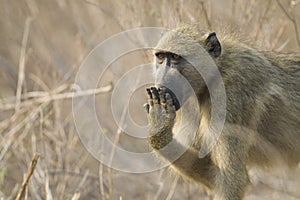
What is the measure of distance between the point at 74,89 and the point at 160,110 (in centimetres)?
260

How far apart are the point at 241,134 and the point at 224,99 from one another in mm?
206

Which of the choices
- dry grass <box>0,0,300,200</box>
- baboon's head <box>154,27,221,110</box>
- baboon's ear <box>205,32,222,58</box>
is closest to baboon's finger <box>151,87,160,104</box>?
baboon's head <box>154,27,221,110</box>

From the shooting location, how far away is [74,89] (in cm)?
633

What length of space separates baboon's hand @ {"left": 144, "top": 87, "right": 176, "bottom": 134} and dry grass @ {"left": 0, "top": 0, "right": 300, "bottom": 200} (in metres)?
0.70

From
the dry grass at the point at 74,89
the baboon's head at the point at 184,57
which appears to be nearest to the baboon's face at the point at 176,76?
the baboon's head at the point at 184,57

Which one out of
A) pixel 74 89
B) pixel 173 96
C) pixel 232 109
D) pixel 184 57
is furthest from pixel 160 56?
pixel 74 89

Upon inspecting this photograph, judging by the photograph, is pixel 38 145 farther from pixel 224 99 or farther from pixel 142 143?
pixel 224 99

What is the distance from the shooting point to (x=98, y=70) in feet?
23.7

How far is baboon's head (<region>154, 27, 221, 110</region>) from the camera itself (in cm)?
391

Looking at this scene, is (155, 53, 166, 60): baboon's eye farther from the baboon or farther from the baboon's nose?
the baboon's nose

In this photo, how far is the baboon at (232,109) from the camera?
12.8 feet

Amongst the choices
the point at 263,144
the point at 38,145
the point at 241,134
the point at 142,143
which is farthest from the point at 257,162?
the point at 142,143

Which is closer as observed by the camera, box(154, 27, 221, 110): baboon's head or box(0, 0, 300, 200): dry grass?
box(154, 27, 221, 110): baboon's head

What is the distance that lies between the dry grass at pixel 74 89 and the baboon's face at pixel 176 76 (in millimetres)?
720
